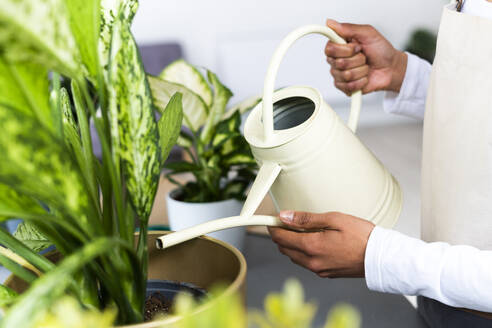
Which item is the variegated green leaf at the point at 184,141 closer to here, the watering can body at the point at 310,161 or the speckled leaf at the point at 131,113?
the watering can body at the point at 310,161

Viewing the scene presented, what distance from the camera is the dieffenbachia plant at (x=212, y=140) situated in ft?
2.24

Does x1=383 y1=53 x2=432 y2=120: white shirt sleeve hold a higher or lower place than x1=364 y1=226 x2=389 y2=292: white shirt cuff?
higher

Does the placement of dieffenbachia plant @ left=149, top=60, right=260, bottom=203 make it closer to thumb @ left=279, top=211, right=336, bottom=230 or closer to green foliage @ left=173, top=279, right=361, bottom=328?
thumb @ left=279, top=211, right=336, bottom=230

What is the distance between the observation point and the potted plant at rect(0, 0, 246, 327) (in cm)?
20

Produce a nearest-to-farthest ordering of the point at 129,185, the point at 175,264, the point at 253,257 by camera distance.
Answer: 1. the point at 129,185
2. the point at 175,264
3. the point at 253,257

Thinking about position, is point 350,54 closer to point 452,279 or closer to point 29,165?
point 452,279

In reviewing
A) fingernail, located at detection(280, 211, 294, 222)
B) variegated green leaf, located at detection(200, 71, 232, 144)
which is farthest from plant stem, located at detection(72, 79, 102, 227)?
variegated green leaf, located at detection(200, 71, 232, 144)

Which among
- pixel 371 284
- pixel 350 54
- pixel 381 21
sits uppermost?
pixel 350 54

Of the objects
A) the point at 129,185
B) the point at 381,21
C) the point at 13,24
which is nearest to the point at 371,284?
the point at 129,185

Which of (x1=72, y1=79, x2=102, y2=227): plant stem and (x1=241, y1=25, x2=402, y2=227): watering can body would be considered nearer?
(x1=72, y1=79, x2=102, y2=227): plant stem

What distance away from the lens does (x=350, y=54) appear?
0.75 m

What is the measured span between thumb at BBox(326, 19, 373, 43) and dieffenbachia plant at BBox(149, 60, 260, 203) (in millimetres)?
155

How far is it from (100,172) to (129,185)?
91 millimetres

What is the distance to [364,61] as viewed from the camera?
81cm
